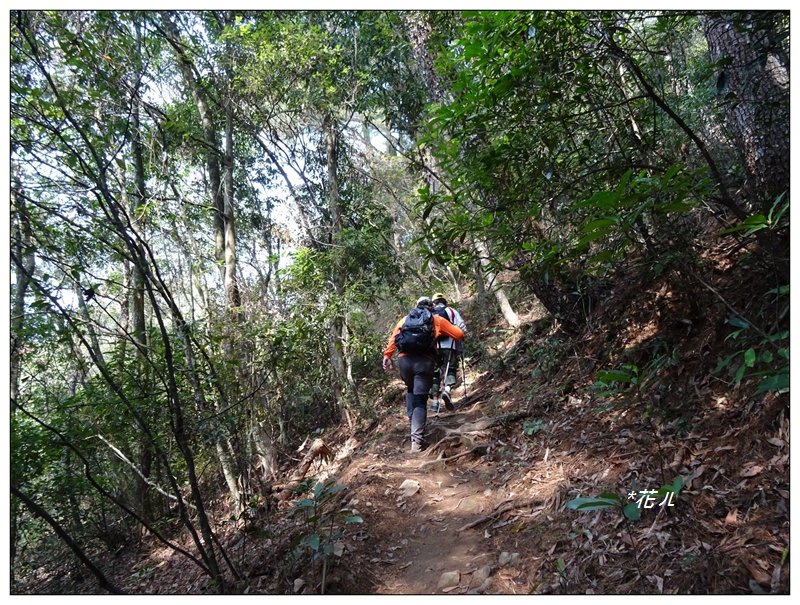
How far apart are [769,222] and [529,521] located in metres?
2.71

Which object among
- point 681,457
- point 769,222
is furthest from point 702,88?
point 681,457

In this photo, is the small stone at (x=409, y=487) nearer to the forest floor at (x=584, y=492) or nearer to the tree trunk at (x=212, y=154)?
the forest floor at (x=584, y=492)

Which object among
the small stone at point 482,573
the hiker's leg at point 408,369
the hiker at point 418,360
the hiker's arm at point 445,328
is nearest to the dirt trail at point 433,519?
the small stone at point 482,573

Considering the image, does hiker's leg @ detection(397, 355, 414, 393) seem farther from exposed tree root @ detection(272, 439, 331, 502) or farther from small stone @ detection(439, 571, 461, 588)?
exposed tree root @ detection(272, 439, 331, 502)

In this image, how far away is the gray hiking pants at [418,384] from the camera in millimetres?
5992

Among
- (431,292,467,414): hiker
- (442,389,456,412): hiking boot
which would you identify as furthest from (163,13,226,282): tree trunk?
(442,389,456,412): hiking boot

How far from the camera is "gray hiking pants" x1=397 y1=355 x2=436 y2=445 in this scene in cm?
599

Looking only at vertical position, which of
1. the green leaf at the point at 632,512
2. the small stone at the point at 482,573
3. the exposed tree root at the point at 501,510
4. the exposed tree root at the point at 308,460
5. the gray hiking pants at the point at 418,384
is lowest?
the exposed tree root at the point at 308,460

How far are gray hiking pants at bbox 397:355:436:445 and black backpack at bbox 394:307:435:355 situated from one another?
123 mm

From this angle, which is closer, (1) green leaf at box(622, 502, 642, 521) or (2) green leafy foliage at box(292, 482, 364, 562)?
(1) green leaf at box(622, 502, 642, 521)

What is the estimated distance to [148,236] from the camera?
9266 millimetres

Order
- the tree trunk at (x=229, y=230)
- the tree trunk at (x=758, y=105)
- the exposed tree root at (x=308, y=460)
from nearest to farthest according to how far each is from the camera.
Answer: the tree trunk at (x=758, y=105) → the exposed tree root at (x=308, y=460) → the tree trunk at (x=229, y=230)

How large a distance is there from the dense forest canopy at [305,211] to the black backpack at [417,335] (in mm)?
1183

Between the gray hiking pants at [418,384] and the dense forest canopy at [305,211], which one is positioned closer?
the dense forest canopy at [305,211]
